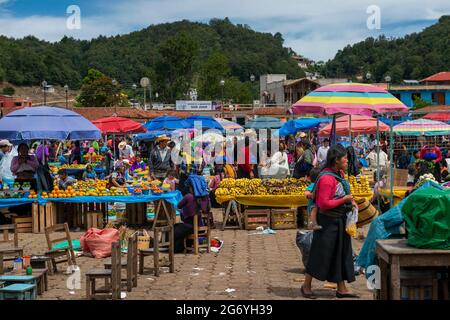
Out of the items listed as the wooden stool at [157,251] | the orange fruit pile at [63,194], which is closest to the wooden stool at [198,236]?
the wooden stool at [157,251]

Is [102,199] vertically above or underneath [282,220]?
above

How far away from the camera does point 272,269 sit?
362 inches

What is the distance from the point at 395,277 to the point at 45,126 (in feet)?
28.6

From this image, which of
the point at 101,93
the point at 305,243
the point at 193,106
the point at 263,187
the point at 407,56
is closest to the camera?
the point at 305,243

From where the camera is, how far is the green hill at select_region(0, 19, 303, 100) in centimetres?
9181

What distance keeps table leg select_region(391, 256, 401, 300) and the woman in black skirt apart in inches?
63.1

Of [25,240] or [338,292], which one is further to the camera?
[25,240]

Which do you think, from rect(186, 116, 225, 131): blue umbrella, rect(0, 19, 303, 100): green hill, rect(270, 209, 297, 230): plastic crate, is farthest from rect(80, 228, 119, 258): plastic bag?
rect(0, 19, 303, 100): green hill

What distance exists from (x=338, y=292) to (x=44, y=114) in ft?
25.3

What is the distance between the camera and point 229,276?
872cm

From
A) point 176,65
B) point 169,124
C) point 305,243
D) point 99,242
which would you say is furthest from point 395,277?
point 176,65

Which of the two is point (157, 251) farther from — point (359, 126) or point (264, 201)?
point (359, 126)
